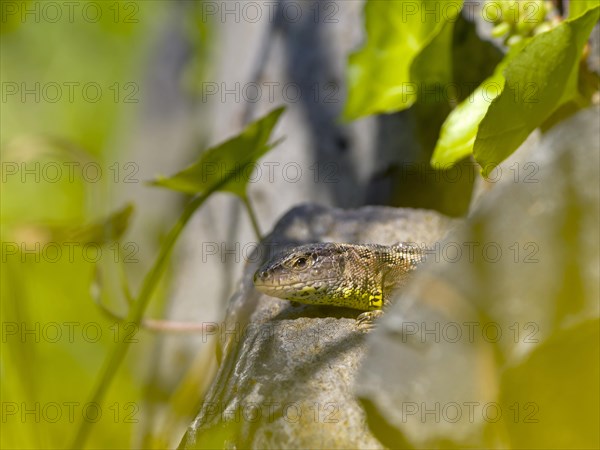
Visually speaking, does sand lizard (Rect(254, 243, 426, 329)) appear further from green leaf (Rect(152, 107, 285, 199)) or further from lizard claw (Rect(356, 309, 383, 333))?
green leaf (Rect(152, 107, 285, 199))

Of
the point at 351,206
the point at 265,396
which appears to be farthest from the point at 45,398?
the point at 265,396

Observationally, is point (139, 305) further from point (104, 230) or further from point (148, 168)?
point (148, 168)

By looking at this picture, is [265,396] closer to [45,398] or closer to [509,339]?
[509,339]

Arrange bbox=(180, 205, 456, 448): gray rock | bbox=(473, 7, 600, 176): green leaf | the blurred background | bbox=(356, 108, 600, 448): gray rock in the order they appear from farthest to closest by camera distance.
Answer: the blurred background, bbox=(473, 7, 600, 176): green leaf, bbox=(180, 205, 456, 448): gray rock, bbox=(356, 108, 600, 448): gray rock

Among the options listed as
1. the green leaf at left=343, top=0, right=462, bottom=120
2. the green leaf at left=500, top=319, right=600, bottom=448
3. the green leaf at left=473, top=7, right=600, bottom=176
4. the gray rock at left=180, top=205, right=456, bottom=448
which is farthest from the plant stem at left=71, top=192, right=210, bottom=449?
the green leaf at left=500, top=319, right=600, bottom=448

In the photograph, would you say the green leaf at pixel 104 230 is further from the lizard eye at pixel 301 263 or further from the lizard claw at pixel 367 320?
the lizard claw at pixel 367 320

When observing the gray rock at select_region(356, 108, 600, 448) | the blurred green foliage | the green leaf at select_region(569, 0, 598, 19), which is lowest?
the blurred green foliage
